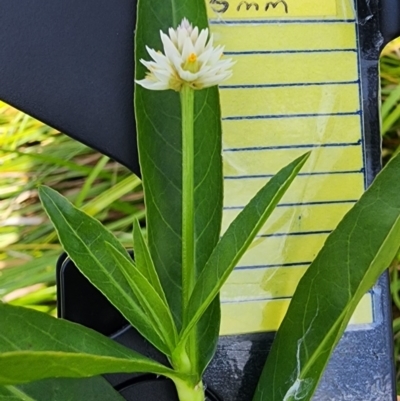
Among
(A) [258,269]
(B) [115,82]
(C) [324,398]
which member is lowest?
(C) [324,398]

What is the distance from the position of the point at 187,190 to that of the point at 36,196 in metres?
0.36

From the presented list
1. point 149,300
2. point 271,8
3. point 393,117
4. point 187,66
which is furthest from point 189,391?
point 393,117

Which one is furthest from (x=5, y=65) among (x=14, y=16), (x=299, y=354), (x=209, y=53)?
(x=299, y=354)

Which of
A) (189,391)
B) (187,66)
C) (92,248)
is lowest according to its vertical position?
(189,391)

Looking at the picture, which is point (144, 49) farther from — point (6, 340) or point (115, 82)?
point (6, 340)

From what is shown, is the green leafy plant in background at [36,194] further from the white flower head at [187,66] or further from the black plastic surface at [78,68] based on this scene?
the white flower head at [187,66]

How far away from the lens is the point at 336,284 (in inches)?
16.3

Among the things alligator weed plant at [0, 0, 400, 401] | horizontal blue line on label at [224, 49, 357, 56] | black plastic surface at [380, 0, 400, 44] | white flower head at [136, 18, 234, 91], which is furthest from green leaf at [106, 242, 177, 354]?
black plastic surface at [380, 0, 400, 44]

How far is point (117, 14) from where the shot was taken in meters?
0.52

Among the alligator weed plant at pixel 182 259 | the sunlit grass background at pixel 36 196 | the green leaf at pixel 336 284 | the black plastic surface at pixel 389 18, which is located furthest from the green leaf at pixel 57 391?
the black plastic surface at pixel 389 18

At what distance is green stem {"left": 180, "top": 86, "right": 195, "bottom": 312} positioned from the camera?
1.25ft

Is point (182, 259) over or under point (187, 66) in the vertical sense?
under

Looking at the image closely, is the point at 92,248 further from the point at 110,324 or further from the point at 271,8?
the point at 271,8

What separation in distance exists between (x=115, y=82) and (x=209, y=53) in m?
0.15
